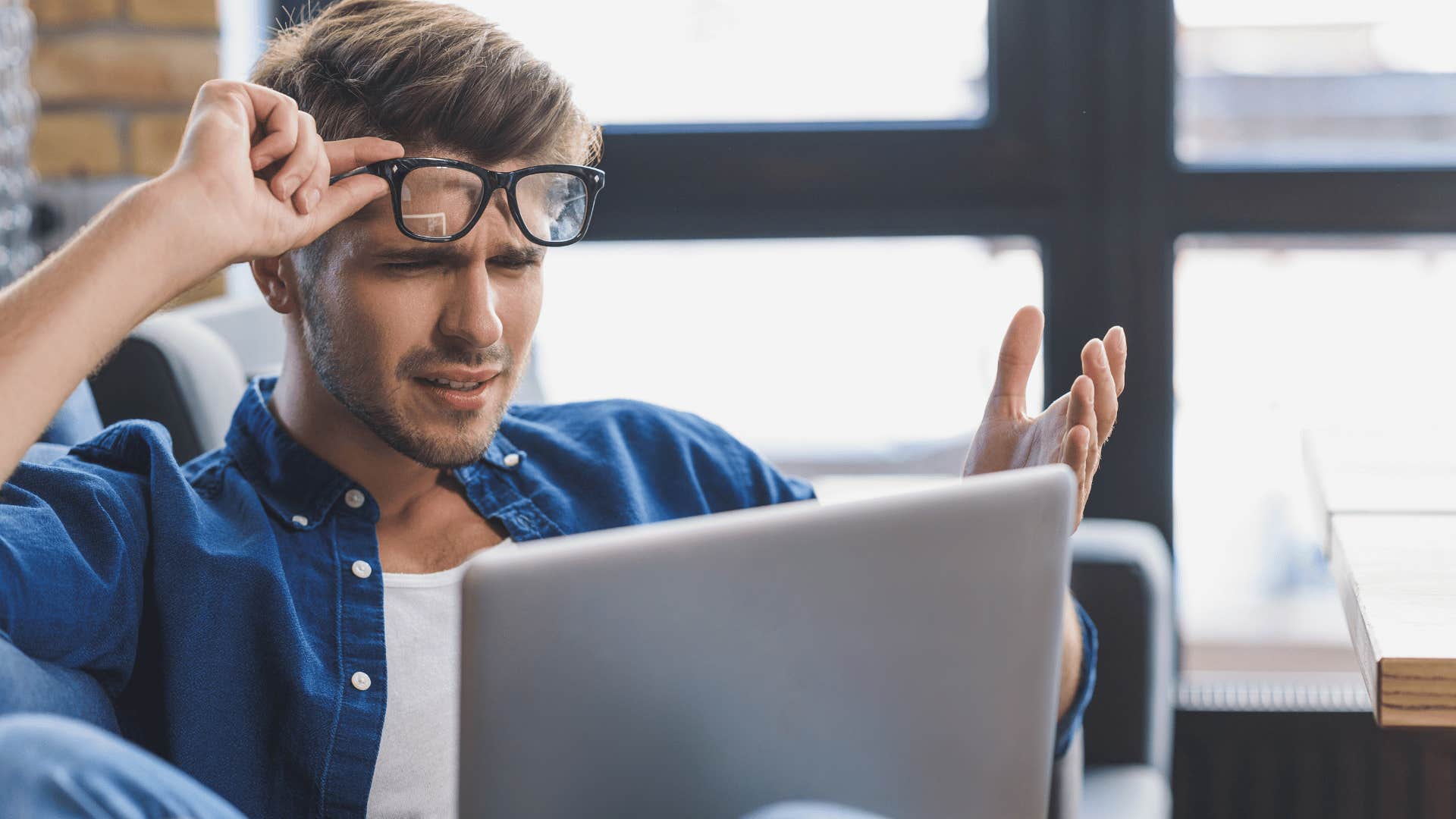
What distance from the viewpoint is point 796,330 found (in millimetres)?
2154

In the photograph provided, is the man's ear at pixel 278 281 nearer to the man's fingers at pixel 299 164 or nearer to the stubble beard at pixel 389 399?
the stubble beard at pixel 389 399

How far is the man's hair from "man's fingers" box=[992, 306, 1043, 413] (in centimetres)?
42

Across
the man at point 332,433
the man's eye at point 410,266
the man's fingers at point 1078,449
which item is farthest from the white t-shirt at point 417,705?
the man's fingers at point 1078,449

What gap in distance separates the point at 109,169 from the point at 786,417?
106 cm

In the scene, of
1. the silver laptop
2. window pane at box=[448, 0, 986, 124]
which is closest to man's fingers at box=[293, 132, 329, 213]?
the silver laptop

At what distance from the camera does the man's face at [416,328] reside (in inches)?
43.0

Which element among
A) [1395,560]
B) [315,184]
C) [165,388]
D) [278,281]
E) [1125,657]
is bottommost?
[1125,657]

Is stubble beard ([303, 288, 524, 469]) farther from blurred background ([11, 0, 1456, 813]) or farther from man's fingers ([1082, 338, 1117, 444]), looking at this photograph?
blurred background ([11, 0, 1456, 813])

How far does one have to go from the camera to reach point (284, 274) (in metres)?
1.17

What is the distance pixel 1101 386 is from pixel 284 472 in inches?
25.8

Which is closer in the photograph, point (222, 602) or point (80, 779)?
point (80, 779)

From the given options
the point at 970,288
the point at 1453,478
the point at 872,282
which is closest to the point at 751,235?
the point at 872,282

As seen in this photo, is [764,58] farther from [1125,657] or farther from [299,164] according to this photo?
[299,164]

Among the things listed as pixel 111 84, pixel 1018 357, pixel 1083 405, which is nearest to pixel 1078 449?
pixel 1083 405
